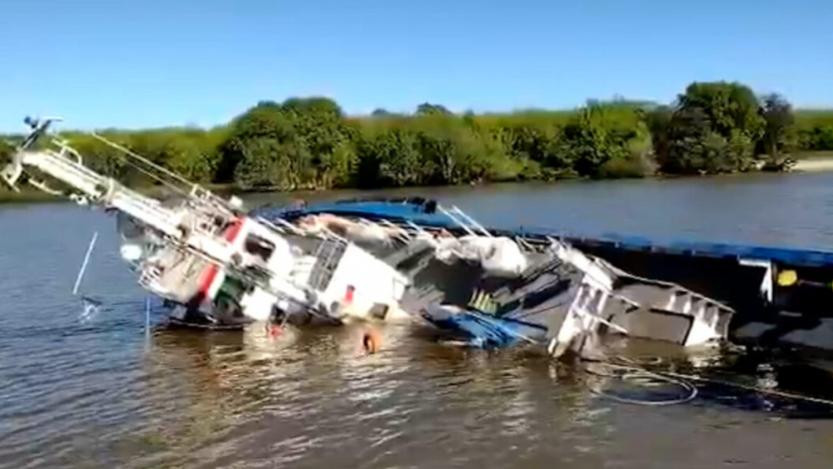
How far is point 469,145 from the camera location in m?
125

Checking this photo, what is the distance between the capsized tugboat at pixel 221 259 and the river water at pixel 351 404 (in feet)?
3.13

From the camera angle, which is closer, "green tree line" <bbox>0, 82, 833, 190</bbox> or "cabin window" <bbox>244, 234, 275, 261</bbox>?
"cabin window" <bbox>244, 234, 275, 261</bbox>

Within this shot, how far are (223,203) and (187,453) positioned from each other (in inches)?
477

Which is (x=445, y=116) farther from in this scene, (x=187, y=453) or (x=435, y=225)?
(x=187, y=453)

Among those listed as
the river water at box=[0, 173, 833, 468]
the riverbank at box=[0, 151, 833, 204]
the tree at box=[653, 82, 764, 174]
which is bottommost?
the river water at box=[0, 173, 833, 468]

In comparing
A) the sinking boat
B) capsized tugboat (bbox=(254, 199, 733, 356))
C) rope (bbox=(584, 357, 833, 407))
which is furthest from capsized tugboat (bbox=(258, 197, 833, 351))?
rope (bbox=(584, 357, 833, 407))

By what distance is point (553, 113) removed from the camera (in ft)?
475

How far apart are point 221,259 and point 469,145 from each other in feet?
321

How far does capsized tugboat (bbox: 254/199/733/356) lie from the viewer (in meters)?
25.3

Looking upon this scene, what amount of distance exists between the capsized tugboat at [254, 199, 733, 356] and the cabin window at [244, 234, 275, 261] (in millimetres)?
2040

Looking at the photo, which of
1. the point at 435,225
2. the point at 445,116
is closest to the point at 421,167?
the point at 445,116

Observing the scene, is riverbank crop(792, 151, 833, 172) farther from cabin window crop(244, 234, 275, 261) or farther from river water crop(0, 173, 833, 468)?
river water crop(0, 173, 833, 468)

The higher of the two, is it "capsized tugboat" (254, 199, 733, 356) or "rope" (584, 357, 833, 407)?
"capsized tugboat" (254, 199, 733, 356)

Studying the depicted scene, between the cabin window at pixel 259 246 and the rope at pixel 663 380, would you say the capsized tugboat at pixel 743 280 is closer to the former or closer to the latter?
the rope at pixel 663 380
